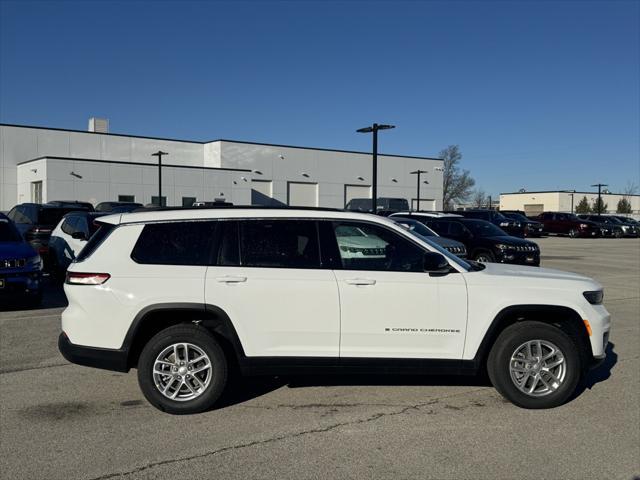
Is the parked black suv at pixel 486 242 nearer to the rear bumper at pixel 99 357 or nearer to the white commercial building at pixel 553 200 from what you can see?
the rear bumper at pixel 99 357

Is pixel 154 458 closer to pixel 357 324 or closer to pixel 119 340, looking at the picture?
pixel 119 340

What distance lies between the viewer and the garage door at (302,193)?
52.9 meters

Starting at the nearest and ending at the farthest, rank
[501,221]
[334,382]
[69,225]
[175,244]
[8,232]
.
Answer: [175,244], [334,382], [8,232], [69,225], [501,221]

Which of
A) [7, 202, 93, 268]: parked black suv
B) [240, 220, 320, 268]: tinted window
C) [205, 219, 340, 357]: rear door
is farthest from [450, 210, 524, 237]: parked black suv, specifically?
[205, 219, 340, 357]: rear door

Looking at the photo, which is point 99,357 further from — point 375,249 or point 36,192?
point 36,192

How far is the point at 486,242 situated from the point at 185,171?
31.3 m

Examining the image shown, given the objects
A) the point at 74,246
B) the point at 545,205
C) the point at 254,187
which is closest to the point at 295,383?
the point at 74,246

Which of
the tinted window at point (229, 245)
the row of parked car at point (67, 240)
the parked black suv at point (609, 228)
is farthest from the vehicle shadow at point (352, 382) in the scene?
the parked black suv at point (609, 228)

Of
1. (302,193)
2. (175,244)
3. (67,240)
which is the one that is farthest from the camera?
(302,193)

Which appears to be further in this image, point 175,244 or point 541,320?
point 541,320

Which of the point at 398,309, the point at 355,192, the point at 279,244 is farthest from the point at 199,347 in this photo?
Result: the point at 355,192

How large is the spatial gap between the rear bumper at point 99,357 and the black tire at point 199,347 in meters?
0.17

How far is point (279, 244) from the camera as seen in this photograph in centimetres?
502

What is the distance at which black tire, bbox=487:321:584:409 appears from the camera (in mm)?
5016
